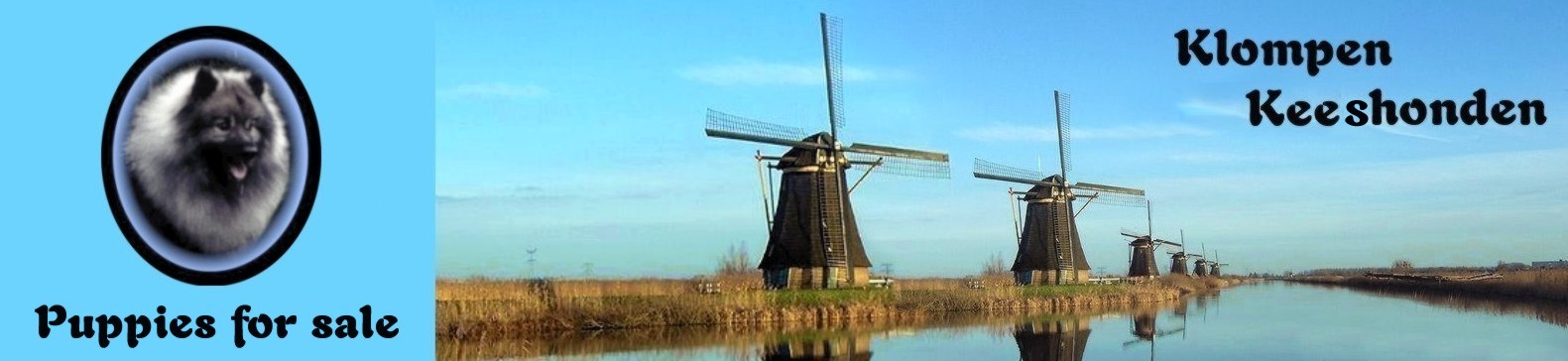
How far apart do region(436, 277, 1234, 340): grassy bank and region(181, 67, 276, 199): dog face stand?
10.1 meters

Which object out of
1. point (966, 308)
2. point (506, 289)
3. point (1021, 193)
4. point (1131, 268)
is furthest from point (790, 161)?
point (1131, 268)

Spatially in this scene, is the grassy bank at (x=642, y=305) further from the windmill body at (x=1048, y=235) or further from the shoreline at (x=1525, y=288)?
the shoreline at (x=1525, y=288)

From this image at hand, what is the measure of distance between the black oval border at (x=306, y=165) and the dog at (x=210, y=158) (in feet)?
0.33

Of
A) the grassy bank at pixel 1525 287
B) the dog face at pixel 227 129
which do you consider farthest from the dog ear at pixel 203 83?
the grassy bank at pixel 1525 287

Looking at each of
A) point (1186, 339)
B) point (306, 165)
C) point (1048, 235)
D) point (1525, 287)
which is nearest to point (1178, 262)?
point (1525, 287)

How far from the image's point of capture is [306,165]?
5332 millimetres

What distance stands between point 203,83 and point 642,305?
1269 cm

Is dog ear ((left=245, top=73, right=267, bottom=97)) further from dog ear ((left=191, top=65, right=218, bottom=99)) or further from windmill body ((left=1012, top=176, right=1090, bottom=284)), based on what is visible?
windmill body ((left=1012, top=176, right=1090, bottom=284))

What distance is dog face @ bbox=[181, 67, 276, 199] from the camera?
17.5 ft

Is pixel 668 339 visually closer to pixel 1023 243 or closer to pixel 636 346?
pixel 636 346

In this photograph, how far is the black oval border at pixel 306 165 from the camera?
5.08 m

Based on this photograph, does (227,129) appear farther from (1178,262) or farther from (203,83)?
(1178,262)

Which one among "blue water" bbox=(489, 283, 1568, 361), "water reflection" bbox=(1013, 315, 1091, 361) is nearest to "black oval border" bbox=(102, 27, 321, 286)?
"blue water" bbox=(489, 283, 1568, 361)

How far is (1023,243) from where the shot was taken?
3294 cm
